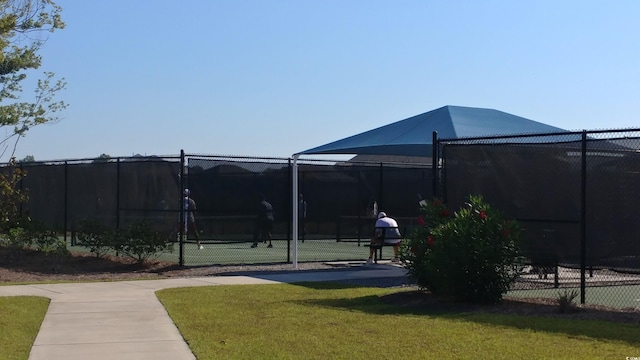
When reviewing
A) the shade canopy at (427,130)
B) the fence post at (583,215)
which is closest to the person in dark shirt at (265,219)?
the shade canopy at (427,130)

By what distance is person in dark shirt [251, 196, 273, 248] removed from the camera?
A: 63.8 ft

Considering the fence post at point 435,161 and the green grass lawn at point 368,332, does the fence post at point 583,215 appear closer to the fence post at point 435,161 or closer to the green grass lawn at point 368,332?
the green grass lawn at point 368,332

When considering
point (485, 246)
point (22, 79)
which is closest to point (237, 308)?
point (485, 246)

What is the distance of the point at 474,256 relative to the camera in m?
11.8

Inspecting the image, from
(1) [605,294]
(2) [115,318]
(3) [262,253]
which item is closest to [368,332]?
(2) [115,318]

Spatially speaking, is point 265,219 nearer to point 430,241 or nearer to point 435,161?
point 435,161

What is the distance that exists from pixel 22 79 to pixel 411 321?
18.2 m

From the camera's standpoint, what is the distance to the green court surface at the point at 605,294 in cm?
1260

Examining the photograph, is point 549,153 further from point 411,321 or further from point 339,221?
point 339,221

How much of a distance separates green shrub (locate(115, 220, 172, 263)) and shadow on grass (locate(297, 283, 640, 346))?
639 cm

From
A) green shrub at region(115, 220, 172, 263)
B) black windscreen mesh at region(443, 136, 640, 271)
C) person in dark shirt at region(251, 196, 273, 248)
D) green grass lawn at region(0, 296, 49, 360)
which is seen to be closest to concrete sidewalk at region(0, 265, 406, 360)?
green grass lawn at region(0, 296, 49, 360)

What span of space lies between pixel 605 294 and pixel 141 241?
359 inches

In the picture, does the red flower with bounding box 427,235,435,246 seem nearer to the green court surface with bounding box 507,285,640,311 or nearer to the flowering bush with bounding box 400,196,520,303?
the flowering bush with bounding box 400,196,520,303

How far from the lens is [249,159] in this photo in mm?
18812
